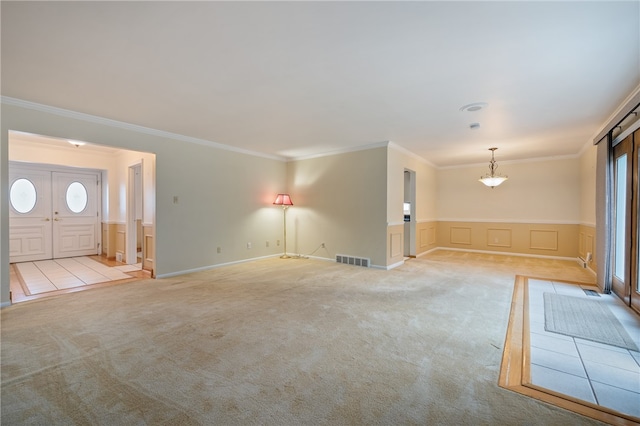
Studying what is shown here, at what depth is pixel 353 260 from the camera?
604 centimetres

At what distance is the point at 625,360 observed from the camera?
2266 mm

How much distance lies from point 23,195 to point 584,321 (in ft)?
33.6

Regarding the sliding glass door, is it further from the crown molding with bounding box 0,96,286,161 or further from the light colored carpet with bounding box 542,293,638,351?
the crown molding with bounding box 0,96,286,161

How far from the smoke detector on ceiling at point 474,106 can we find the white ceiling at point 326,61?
15cm

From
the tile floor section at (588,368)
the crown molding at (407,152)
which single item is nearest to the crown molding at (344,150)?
the crown molding at (407,152)

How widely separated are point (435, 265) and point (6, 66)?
22.8 feet

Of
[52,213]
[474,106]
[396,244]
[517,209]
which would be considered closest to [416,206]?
[396,244]

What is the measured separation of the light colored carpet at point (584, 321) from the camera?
8.75 feet

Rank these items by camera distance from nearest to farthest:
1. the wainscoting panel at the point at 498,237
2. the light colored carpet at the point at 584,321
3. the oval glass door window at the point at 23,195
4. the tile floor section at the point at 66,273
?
the light colored carpet at the point at 584,321, the tile floor section at the point at 66,273, the oval glass door window at the point at 23,195, the wainscoting panel at the point at 498,237

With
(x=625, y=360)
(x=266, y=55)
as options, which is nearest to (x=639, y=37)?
(x=625, y=360)

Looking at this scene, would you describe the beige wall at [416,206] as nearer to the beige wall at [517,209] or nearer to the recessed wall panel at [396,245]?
the recessed wall panel at [396,245]

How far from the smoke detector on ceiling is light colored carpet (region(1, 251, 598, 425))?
2.53 meters

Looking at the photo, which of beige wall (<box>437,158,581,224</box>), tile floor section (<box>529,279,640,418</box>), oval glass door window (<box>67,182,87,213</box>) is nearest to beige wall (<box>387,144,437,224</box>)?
beige wall (<box>437,158,581,224</box>)

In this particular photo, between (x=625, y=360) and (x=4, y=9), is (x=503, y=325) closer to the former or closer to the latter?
(x=625, y=360)
